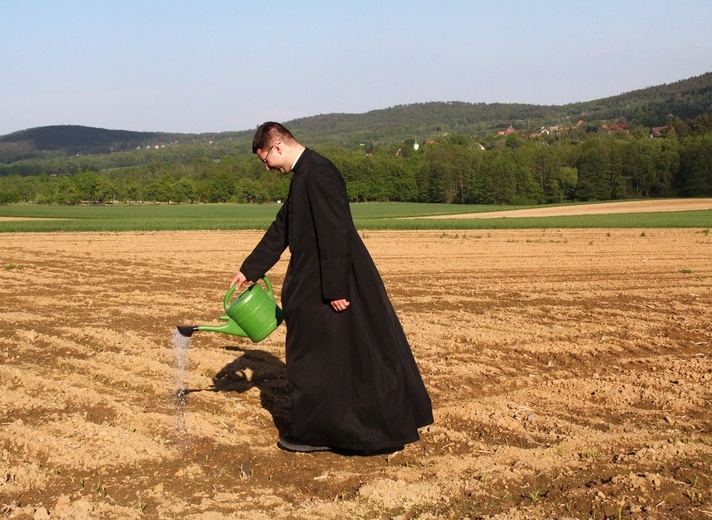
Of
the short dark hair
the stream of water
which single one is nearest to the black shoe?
the stream of water

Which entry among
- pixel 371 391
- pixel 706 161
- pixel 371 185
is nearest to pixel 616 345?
pixel 371 391

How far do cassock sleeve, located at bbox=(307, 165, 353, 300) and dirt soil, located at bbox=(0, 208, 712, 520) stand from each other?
1158 millimetres

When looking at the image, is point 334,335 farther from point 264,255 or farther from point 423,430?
point 423,430

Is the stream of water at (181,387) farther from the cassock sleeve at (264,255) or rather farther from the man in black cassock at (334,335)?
the cassock sleeve at (264,255)

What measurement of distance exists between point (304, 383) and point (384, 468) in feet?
2.40

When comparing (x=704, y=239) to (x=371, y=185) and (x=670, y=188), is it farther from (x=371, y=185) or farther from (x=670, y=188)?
(x=371, y=185)

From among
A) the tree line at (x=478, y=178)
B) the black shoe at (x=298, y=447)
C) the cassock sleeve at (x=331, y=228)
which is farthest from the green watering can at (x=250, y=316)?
the tree line at (x=478, y=178)

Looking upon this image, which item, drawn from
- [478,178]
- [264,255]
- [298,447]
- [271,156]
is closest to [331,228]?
[271,156]

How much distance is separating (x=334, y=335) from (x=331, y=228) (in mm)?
687

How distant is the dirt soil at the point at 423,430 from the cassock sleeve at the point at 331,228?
116 centimetres

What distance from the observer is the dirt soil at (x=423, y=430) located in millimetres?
4371

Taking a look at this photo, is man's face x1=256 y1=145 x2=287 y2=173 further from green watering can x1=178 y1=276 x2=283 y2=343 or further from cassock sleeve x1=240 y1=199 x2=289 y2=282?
green watering can x1=178 y1=276 x2=283 y2=343

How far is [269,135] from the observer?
17.0 feet

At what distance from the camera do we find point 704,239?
86.8 ft
